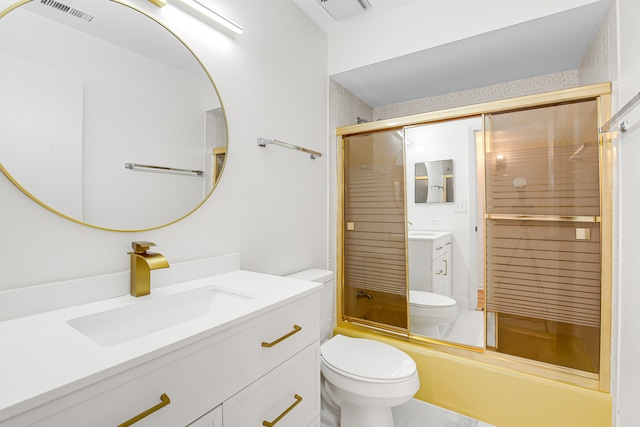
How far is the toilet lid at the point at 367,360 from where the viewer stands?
4.63 feet

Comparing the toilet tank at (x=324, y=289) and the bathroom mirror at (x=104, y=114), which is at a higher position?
the bathroom mirror at (x=104, y=114)

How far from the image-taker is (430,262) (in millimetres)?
2248

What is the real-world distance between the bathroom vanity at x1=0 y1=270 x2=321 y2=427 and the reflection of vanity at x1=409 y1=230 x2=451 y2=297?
129 cm

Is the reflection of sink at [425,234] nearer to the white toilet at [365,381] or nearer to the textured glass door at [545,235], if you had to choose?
the textured glass door at [545,235]

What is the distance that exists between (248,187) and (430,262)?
150 centimetres

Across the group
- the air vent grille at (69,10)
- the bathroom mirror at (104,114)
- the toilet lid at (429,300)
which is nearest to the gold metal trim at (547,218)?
the toilet lid at (429,300)

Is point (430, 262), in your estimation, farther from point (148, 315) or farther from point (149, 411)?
point (149, 411)

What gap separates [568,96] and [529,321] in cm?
123

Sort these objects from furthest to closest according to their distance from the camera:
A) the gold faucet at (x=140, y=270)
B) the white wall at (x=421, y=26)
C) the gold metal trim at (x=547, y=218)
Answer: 1. the white wall at (x=421, y=26)
2. the gold metal trim at (x=547, y=218)
3. the gold faucet at (x=140, y=270)

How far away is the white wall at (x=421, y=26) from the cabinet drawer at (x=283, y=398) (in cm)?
191

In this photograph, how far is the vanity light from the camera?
1.25 metres

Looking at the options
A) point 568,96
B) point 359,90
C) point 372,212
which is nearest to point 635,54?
point 568,96

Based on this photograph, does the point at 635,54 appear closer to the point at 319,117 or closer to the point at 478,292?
the point at 478,292

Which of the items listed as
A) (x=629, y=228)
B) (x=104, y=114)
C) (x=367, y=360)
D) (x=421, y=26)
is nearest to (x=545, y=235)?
(x=629, y=228)
